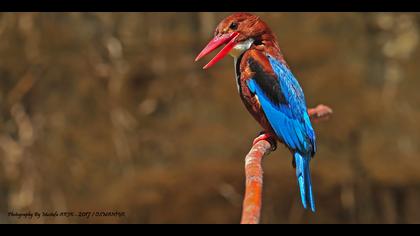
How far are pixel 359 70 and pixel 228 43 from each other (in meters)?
1.96

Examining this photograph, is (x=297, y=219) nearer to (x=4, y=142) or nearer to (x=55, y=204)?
(x=55, y=204)

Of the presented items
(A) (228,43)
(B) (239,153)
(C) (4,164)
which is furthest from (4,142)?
(A) (228,43)

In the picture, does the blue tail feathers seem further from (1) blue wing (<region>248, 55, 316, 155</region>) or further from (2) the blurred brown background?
(2) the blurred brown background

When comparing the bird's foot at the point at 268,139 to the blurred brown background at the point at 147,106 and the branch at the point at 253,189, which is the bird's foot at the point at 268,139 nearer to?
the branch at the point at 253,189

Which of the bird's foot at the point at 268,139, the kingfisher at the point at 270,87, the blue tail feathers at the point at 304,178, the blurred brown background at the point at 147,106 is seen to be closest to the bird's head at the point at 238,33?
the kingfisher at the point at 270,87

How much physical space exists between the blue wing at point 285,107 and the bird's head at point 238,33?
0.29ft

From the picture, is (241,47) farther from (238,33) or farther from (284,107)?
(284,107)

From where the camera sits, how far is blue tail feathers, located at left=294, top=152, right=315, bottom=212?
7.12 feet

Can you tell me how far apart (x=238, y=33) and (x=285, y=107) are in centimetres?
30

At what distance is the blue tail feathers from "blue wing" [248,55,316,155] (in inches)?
1.1

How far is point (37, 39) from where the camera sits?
3.96 meters

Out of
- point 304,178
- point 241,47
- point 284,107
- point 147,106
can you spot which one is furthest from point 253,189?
point 147,106

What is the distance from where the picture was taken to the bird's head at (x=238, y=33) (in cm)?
234

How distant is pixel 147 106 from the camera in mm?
4047
